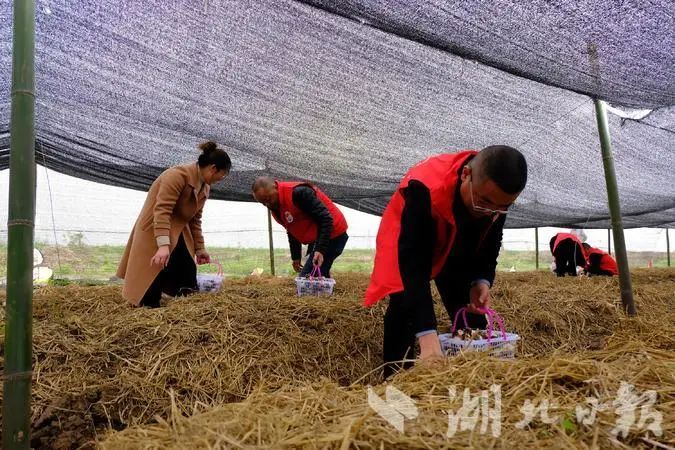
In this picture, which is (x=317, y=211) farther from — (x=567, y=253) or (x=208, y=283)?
(x=567, y=253)

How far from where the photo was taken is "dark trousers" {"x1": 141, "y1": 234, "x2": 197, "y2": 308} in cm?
360

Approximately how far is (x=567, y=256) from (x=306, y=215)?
4.98m

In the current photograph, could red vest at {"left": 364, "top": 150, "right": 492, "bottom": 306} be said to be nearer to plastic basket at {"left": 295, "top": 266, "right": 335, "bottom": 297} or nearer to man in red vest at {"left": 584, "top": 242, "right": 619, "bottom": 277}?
plastic basket at {"left": 295, "top": 266, "right": 335, "bottom": 297}

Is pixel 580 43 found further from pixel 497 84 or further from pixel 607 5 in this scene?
pixel 497 84

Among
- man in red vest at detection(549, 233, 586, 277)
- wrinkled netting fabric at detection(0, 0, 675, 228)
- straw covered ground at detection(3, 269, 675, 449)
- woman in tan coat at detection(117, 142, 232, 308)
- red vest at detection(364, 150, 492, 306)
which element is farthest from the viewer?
man in red vest at detection(549, 233, 586, 277)

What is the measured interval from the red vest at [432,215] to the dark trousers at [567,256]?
6170 mm

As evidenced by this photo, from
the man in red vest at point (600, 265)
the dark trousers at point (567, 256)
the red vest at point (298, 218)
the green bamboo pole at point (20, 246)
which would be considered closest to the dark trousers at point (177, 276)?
the red vest at point (298, 218)

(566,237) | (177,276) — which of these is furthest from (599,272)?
(177,276)

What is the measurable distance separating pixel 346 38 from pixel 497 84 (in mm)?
1314

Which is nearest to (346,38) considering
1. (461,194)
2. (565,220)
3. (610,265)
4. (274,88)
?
(274,88)

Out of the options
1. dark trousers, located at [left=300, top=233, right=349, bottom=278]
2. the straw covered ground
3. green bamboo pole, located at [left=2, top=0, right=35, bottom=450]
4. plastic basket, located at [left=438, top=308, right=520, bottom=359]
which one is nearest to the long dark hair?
the straw covered ground

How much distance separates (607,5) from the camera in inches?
90.6

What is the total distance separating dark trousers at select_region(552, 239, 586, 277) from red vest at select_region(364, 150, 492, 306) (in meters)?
6.17

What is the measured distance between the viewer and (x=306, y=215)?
4.34 m
